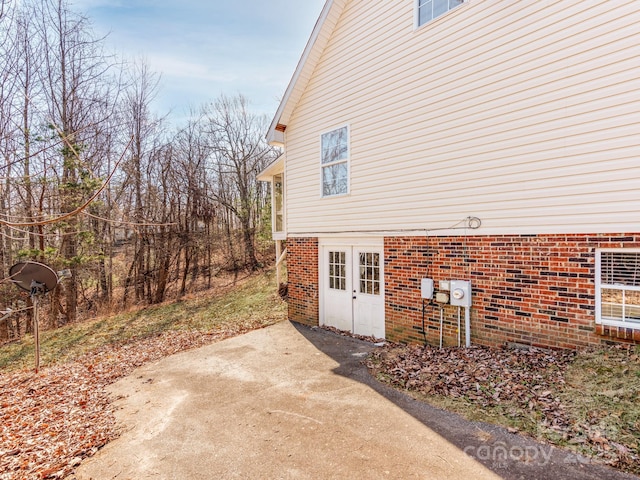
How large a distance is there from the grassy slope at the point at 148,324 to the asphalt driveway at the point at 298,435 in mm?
3933

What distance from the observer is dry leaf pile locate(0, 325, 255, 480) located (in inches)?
128

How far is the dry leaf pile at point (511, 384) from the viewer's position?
309cm

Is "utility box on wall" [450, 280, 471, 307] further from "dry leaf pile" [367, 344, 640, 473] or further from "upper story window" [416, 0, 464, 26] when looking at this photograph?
"upper story window" [416, 0, 464, 26]

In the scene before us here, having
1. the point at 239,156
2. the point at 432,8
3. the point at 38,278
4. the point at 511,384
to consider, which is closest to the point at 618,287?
the point at 511,384

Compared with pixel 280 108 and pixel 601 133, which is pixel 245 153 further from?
pixel 601 133

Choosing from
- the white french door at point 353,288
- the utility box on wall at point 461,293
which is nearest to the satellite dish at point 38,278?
A: the white french door at point 353,288

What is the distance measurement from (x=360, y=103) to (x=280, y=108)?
2362mm

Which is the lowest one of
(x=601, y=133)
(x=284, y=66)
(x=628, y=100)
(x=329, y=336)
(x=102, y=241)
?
(x=329, y=336)

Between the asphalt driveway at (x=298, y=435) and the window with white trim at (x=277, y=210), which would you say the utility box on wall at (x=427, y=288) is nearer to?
the asphalt driveway at (x=298, y=435)

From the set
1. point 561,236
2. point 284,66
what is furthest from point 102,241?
point 561,236

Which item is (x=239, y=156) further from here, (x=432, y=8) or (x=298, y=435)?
(x=298, y=435)

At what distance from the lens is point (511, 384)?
13.5ft

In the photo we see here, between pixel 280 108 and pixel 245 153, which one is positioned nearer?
pixel 280 108

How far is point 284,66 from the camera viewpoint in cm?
1565
